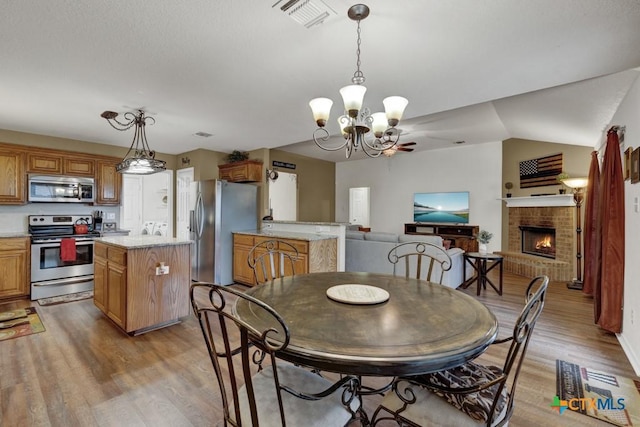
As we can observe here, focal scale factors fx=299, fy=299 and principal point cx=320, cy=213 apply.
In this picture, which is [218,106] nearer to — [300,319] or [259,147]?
[259,147]

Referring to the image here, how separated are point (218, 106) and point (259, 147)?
2.08m

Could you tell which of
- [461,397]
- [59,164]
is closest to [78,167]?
[59,164]

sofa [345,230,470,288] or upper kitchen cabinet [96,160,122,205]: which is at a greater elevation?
upper kitchen cabinet [96,160,122,205]

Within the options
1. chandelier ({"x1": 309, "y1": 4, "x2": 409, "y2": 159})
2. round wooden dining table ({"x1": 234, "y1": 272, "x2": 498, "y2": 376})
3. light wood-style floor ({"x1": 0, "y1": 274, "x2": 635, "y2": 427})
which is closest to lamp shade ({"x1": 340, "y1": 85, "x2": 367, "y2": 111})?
chandelier ({"x1": 309, "y1": 4, "x2": 409, "y2": 159})

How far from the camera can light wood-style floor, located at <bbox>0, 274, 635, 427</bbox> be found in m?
1.80

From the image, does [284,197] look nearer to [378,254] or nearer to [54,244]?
[378,254]

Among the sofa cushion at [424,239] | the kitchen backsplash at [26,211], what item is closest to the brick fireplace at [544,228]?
the sofa cushion at [424,239]

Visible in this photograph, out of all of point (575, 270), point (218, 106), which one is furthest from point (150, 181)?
point (575, 270)

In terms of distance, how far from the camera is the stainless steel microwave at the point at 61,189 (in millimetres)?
4330

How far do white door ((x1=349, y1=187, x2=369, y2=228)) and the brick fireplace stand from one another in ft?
10.9

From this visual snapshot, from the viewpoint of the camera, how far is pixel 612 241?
107 inches

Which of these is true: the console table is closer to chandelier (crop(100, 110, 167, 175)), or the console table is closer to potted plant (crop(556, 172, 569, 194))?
potted plant (crop(556, 172, 569, 194))

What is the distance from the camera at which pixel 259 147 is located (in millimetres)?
5391

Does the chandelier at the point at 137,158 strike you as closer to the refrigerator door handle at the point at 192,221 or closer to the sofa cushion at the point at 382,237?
the refrigerator door handle at the point at 192,221
